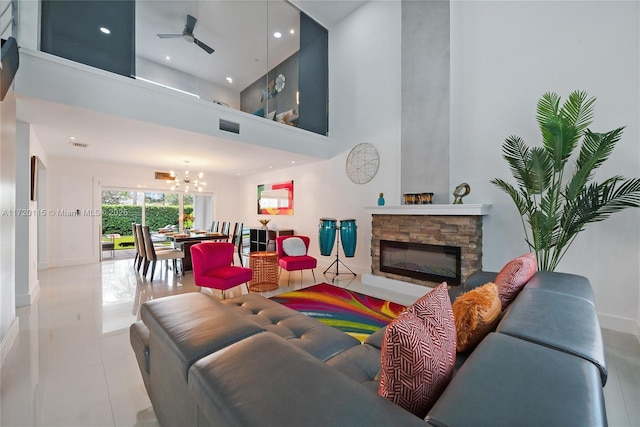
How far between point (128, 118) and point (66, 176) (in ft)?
13.8

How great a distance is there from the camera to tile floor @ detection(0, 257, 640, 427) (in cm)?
156

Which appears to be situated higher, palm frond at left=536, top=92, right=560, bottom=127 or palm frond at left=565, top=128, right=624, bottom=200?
palm frond at left=536, top=92, right=560, bottom=127

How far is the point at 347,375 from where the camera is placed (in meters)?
0.93

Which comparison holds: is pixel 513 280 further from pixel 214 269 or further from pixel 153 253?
pixel 153 253

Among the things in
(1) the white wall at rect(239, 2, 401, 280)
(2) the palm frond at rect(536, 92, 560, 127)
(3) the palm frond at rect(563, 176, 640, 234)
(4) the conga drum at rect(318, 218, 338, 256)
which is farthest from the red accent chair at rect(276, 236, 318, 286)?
(2) the palm frond at rect(536, 92, 560, 127)

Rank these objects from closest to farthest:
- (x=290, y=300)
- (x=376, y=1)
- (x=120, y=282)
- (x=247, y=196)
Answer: (x=290, y=300), (x=120, y=282), (x=376, y=1), (x=247, y=196)

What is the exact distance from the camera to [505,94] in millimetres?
3496

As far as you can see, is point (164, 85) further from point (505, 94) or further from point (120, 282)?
point (505, 94)

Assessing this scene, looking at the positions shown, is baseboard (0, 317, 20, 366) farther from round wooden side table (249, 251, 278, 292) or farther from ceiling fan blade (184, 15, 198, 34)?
ceiling fan blade (184, 15, 198, 34)

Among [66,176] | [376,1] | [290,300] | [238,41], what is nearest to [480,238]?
[290,300]

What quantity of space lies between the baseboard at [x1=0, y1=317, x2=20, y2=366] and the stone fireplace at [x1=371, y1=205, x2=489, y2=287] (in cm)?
419

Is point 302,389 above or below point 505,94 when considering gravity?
below

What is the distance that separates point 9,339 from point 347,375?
3.13 meters

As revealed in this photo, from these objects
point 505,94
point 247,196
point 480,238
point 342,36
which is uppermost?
point 342,36
